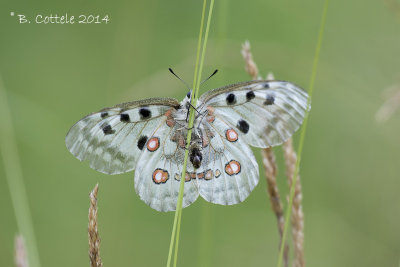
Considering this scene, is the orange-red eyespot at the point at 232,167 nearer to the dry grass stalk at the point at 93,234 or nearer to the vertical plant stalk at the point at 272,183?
the vertical plant stalk at the point at 272,183

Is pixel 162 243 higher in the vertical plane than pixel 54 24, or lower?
lower

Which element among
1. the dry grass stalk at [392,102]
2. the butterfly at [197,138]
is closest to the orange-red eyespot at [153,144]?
the butterfly at [197,138]

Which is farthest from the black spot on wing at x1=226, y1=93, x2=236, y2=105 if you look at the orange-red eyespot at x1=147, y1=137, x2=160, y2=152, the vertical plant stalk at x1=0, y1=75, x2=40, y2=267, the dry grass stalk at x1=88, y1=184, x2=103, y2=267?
the vertical plant stalk at x1=0, y1=75, x2=40, y2=267

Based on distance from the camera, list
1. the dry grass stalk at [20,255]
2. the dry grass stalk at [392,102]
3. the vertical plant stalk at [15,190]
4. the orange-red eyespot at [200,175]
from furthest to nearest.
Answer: the orange-red eyespot at [200,175], the vertical plant stalk at [15,190], the dry grass stalk at [392,102], the dry grass stalk at [20,255]

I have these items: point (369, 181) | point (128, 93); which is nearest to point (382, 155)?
point (369, 181)

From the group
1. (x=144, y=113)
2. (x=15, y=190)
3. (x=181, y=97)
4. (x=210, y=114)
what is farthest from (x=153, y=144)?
(x=181, y=97)

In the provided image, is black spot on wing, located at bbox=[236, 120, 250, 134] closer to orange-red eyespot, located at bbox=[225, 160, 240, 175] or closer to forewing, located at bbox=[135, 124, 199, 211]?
orange-red eyespot, located at bbox=[225, 160, 240, 175]

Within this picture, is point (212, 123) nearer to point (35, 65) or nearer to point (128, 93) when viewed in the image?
point (128, 93)
